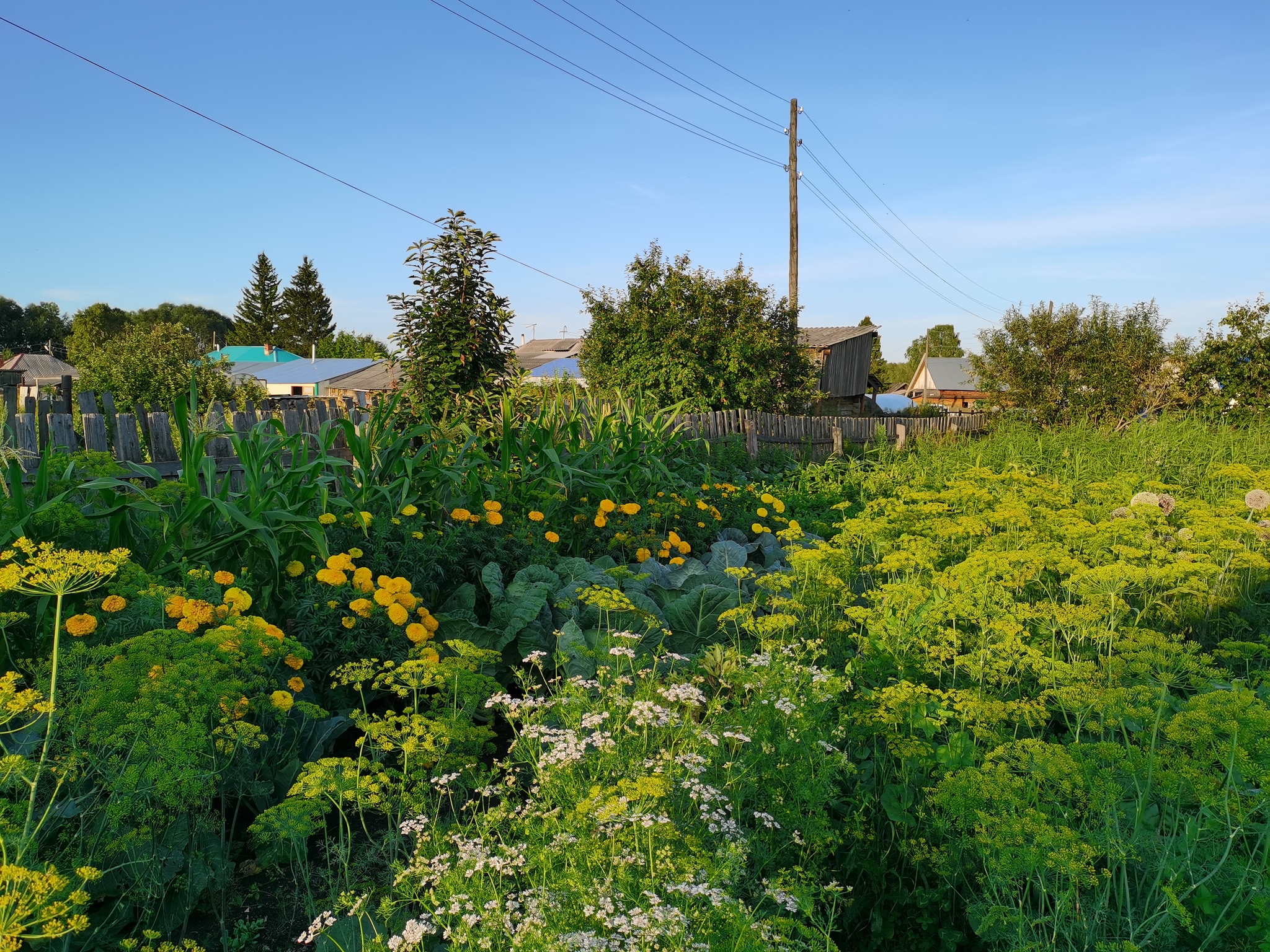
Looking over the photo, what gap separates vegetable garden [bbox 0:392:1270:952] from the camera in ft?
5.61

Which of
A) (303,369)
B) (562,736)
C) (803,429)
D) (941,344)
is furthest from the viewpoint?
(941,344)

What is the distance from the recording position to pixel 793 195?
18.6 m

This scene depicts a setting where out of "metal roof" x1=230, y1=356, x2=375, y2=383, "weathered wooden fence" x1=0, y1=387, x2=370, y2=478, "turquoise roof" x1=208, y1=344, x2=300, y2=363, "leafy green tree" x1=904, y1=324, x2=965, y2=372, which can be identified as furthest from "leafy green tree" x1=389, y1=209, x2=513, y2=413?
"leafy green tree" x1=904, y1=324, x2=965, y2=372

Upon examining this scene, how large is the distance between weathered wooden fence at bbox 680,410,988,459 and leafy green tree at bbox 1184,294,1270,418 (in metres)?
Result: 4.62

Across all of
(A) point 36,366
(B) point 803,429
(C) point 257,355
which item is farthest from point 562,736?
(A) point 36,366

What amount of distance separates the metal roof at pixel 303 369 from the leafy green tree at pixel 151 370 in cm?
1305

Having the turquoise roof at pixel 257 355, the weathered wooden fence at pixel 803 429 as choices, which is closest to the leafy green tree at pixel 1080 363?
the weathered wooden fence at pixel 803 429

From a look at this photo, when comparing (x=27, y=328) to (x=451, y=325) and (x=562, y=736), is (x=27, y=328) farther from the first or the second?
(x=562, y=736)

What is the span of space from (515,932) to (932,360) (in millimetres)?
74490

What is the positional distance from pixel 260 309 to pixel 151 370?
194 feet

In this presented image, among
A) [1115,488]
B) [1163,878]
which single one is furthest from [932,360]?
[1163,878]

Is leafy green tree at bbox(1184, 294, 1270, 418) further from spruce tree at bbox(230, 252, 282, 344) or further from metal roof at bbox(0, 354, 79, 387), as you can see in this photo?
spruce tree at bbox(230, 252, 282, 344)

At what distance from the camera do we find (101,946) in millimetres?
1864

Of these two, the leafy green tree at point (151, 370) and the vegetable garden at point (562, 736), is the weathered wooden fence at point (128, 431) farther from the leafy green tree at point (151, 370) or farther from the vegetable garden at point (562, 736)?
the leafy green tree at point (151, 370)
